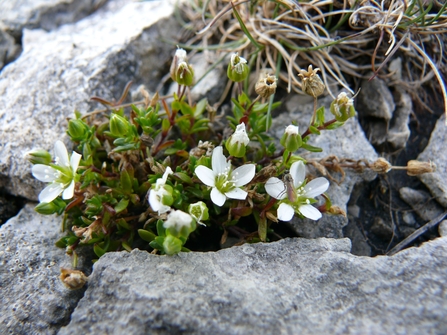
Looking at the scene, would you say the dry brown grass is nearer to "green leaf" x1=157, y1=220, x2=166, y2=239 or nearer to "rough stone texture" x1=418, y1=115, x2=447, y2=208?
"rough stone texture" x1=418, y1=115, x2=447, y2=208

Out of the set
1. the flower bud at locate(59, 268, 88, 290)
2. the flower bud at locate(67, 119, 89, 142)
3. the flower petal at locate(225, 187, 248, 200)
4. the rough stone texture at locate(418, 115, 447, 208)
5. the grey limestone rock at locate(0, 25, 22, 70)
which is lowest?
the rough stone texture at locate(418, 115, 447, 208)

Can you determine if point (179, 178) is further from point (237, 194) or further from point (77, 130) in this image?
Result: point (77, 130)

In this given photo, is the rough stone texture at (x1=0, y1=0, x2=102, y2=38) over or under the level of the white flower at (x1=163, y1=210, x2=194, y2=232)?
over

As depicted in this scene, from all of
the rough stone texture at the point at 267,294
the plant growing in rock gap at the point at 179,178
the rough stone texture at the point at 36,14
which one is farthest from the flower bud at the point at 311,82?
the rough stone texture at the point at 36,14

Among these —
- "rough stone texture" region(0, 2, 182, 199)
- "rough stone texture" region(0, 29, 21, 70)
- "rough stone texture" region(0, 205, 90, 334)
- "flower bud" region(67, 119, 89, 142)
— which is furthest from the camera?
"rough stone texture" region(0, 29, 21, 70)

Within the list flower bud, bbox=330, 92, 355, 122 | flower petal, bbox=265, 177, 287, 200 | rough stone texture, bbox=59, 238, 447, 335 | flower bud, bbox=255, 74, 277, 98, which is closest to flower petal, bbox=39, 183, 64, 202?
rough stone texture, bbox=59, 238, 447, 335

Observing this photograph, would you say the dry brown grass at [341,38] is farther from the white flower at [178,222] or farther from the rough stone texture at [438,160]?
the white flower at [178,222]

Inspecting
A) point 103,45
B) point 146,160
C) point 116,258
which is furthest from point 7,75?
point 116,258

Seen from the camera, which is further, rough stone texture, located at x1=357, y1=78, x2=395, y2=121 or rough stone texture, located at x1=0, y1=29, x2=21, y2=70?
rough stone texture, located at x1=0, y1=29, x2=21, y2=70
